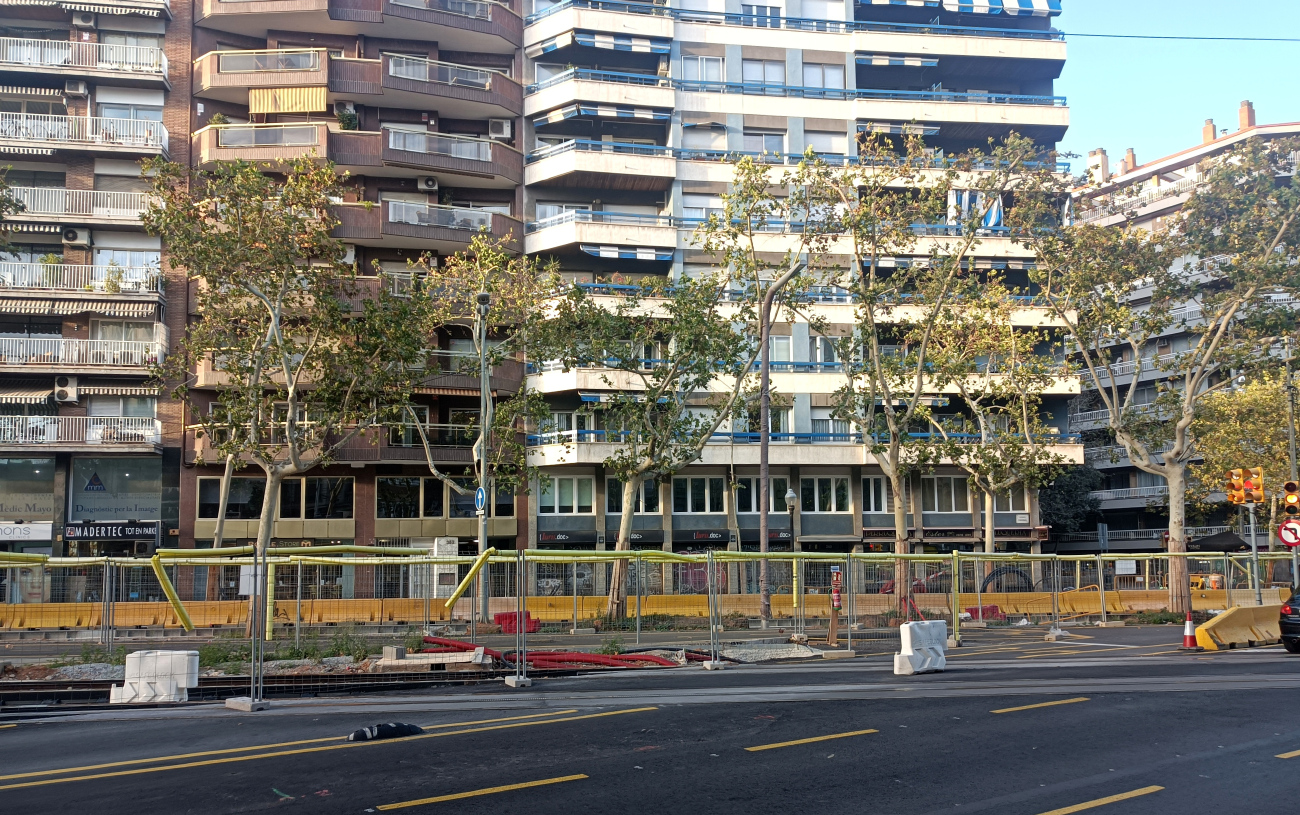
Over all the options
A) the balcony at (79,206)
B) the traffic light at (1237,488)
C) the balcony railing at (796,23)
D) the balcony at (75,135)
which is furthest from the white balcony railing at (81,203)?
the traffic light at (1237,488)

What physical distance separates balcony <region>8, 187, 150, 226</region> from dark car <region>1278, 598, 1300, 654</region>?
38.4 m

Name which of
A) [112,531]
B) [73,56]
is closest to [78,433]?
[112,531]

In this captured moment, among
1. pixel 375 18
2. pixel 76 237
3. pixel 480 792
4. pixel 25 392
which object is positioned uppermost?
pixel 375 18

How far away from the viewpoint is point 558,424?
4466cm

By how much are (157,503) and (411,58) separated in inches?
790

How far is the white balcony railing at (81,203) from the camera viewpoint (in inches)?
1532

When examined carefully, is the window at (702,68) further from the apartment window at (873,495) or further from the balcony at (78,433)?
the balcony at (78,433)

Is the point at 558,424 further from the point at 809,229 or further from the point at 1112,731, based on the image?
the point at 1112,731

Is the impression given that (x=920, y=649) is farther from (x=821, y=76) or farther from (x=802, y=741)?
(x=821, y=76)

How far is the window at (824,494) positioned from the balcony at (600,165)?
15141 mm

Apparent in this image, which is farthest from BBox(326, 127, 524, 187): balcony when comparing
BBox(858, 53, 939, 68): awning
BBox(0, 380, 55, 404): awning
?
BBox(858, 53, 939, 68): awning

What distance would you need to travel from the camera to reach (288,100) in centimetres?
4031

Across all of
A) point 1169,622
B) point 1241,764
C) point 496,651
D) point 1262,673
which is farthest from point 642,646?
point 1169,622

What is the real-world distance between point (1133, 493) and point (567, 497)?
34304 millimetres
